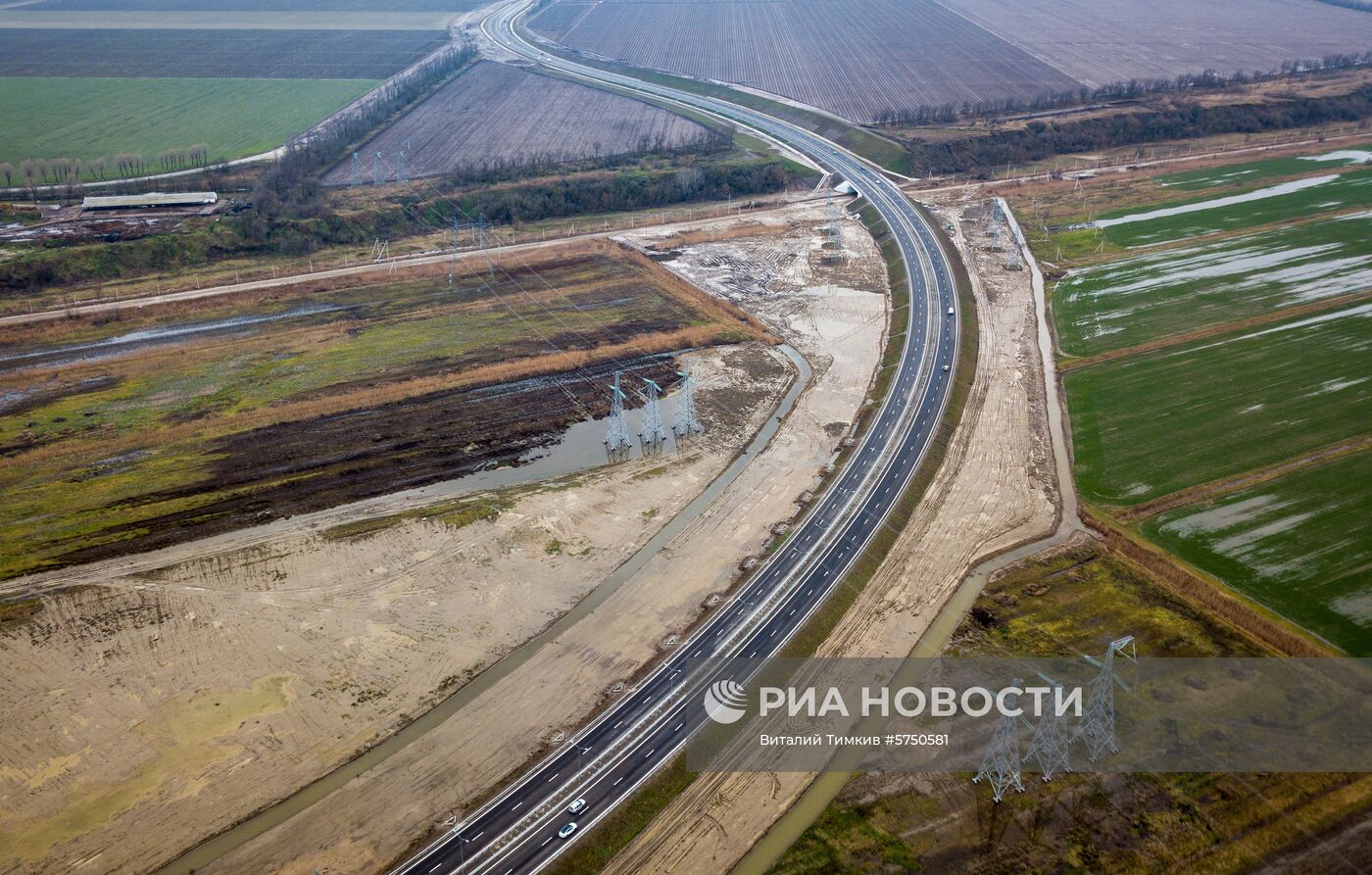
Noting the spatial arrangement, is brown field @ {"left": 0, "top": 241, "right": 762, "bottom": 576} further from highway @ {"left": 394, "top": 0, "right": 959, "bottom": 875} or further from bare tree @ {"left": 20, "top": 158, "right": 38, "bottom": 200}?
bare tree @ {"left": 20, "top": 158, "right": 38, "bottom": 200}

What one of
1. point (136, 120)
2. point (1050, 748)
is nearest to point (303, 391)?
Result: point (1050, 748)

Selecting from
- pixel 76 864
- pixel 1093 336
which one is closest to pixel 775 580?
pixel 76 864

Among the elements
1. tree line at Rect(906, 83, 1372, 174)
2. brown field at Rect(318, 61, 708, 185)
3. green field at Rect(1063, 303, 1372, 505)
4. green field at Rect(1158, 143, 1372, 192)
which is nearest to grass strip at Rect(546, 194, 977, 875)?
green field at Rect(1063, 303, 1372, 505)

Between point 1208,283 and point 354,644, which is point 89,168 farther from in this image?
point 1208,283

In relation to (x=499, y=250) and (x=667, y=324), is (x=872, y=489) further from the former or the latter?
(x=499, y=250)

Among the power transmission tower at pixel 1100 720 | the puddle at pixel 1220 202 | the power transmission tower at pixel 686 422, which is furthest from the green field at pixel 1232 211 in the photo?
the power transmission tower at pixel 1100 720

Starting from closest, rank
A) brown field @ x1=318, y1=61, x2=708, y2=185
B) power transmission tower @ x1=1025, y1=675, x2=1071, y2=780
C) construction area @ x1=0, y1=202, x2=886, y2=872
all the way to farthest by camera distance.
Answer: power transmission tower @ x1=1025, y1=675, x2=1071, y2=780 < construction area @ x1=0, y1=202, x2=886, y2=872 < brown field @ x1=318, y1=61, x2=708, y2=185
